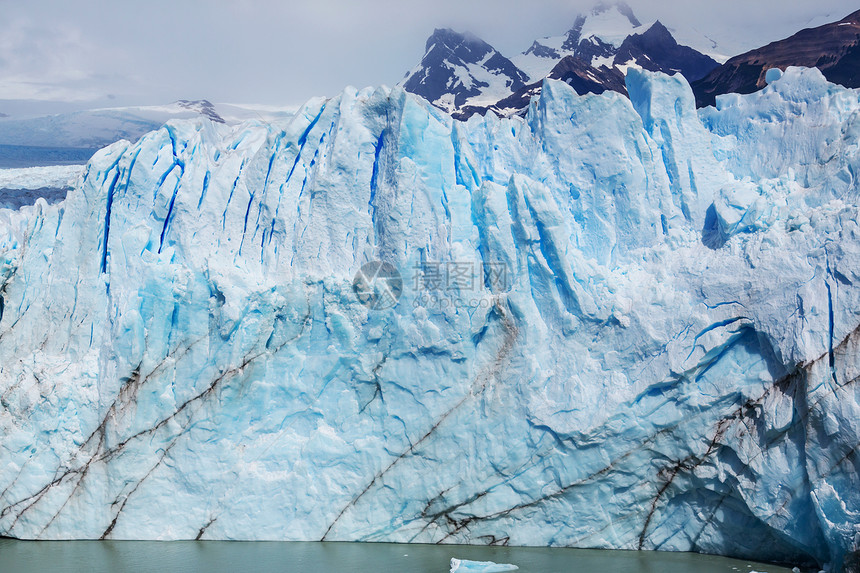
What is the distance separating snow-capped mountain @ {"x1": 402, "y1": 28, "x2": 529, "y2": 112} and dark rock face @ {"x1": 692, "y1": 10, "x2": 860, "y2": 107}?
10.5m

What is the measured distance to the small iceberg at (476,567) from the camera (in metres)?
6.93

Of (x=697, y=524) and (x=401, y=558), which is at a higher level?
(x=697, y=524)

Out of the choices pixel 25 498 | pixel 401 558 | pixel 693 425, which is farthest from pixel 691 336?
pixel 25 498

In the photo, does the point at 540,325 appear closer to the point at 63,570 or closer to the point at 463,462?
the point at 463,462

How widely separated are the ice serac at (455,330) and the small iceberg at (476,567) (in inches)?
44.7

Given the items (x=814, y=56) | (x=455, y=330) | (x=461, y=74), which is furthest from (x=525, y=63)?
(x=455, y=330)

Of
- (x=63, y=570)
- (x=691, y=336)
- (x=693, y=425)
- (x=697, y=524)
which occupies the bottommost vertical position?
(x=63, y=570)

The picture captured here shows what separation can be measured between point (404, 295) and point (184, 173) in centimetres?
333

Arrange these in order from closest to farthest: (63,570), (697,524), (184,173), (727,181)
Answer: (63,570) < (697,524) < (727,181) < (184,173)

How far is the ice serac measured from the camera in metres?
7.51

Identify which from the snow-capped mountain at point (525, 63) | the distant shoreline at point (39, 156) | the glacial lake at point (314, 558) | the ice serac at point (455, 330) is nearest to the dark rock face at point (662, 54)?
the snow-capped mountain at point (525, 63)

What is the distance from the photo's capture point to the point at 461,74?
119 feet

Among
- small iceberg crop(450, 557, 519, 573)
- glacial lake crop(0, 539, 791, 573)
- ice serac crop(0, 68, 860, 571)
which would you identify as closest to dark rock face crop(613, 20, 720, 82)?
ice serac crop(0, 68, 860, 571)

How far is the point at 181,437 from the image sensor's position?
861 cm
